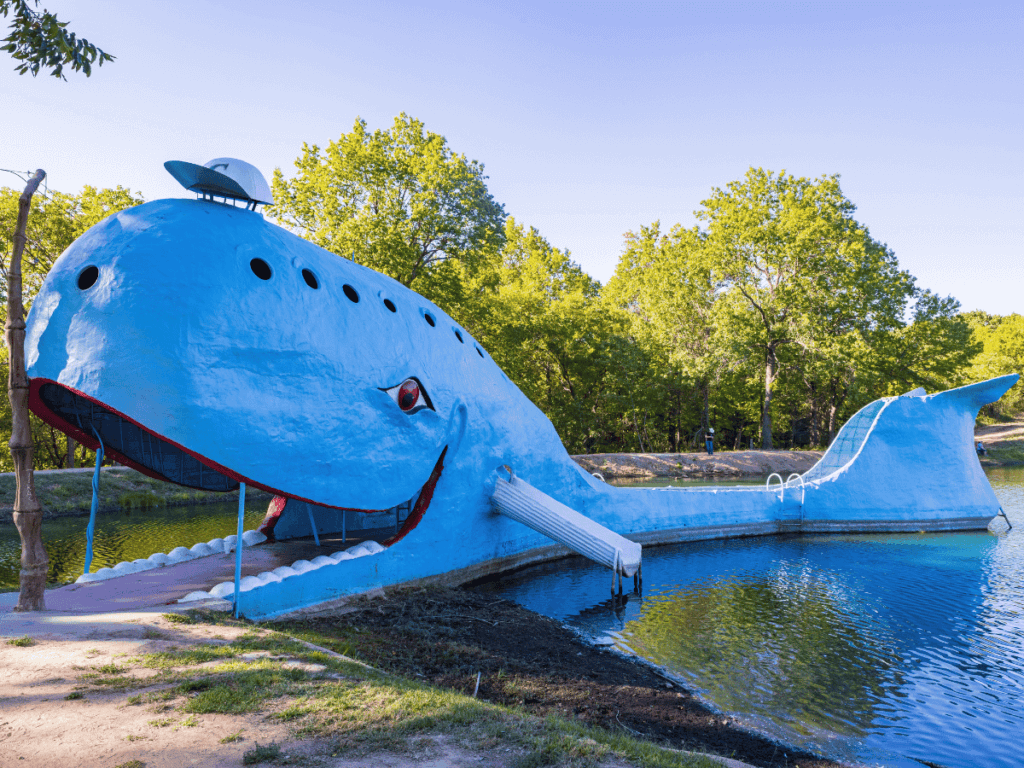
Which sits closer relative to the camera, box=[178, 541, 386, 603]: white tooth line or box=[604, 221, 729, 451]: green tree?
box=[178, 541, 386, 603]: white tooth line

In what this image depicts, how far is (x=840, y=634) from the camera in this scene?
11.5 m

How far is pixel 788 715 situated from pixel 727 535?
1333 centimetres

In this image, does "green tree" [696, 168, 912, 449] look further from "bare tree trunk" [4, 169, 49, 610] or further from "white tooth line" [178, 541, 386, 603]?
"bare tree trunk" [4, 169, 49, 610]

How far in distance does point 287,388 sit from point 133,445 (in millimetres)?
3539

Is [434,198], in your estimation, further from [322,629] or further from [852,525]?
[322,629]

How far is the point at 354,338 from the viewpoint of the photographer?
10.8 m

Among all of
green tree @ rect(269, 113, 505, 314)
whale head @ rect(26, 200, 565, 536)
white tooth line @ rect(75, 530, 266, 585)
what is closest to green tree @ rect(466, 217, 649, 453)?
green tree @ rect(269, 113, 505, 314)

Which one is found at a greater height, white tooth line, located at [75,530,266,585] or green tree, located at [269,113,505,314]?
green tree, located at [269,113,505,314]

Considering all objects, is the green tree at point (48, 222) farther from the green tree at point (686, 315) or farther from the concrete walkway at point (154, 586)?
the green tree at point (686, 315)

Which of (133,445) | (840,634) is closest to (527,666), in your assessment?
(840,634)

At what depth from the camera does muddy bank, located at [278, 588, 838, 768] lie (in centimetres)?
720

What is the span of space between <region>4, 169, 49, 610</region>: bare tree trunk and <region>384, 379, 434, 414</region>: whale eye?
16.5ft

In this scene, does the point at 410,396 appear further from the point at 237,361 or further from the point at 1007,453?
the point at 1007,453

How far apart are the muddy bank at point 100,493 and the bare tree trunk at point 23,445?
15276 mm
